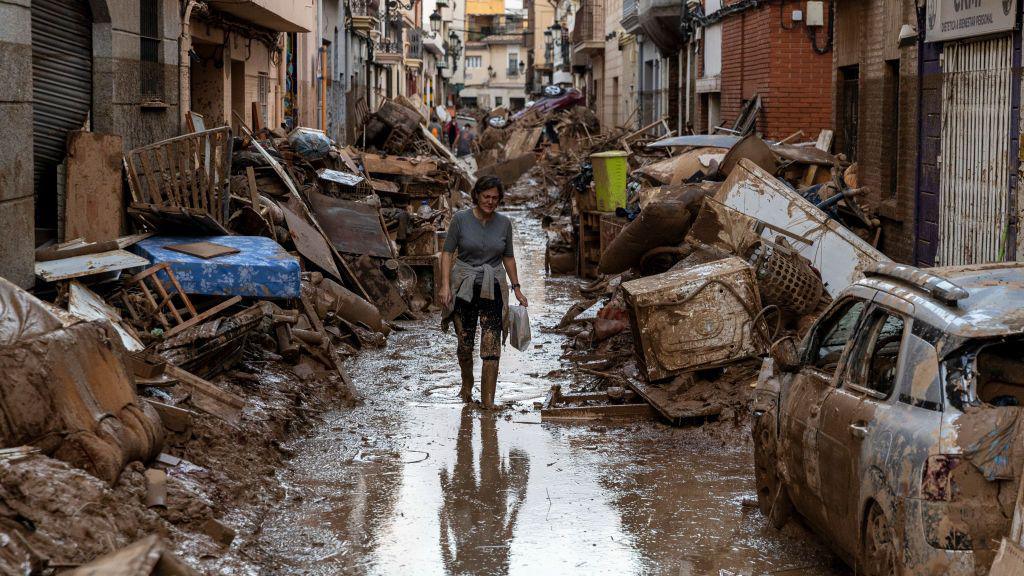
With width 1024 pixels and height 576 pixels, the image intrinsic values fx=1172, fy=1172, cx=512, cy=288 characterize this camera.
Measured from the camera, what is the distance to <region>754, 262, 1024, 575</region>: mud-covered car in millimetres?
4121

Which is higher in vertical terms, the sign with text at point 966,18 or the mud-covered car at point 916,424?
the sign with text at point 966,18

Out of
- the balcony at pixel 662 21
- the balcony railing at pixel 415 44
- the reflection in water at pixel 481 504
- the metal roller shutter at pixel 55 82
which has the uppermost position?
the balcony railing at pixel 415 44

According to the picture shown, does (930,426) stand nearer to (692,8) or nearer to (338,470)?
(338,470)

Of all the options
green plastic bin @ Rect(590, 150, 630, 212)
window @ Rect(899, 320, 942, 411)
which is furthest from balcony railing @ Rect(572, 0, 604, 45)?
window @ Rect(899, 320, 942, 411)

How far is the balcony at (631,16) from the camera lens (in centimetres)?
3029

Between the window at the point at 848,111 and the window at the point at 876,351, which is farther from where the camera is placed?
the window at the point at 848,111

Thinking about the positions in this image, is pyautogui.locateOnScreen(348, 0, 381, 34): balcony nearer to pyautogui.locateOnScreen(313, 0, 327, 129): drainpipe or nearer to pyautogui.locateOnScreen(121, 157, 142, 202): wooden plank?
pyautogui.locateOnScreen(313, 0, 327, 129): drainpipe

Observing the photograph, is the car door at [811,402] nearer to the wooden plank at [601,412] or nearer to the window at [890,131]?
the wooden plank at [601,412]

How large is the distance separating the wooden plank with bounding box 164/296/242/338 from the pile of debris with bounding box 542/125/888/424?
2598 millimetres

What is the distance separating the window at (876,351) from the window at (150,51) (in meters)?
8.08

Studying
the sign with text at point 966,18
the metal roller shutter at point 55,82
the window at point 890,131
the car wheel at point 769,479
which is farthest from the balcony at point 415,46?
the car wheel at point 769,479

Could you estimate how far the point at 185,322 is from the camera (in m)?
8.64

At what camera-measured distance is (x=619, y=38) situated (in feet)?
130

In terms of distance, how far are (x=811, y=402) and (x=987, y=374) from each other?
1079 millimetres
